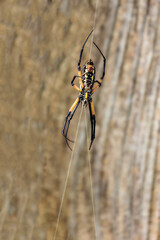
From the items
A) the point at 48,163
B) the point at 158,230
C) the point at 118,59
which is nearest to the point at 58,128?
the point at 48,163

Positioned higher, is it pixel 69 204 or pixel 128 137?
pixel 128 137

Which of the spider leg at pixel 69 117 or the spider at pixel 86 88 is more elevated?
the spider at pixel 86 88

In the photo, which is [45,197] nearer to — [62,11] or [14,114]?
[14,114]

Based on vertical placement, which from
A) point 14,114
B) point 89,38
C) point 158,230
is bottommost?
point 158,230

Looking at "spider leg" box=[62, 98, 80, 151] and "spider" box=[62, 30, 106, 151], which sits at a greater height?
"spider" box=[62, 30, 106, 151]

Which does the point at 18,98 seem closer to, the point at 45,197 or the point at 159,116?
the point at 45,197

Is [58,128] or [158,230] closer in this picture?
[58,128]

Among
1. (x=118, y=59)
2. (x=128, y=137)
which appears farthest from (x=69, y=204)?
(x=118, y=59)
